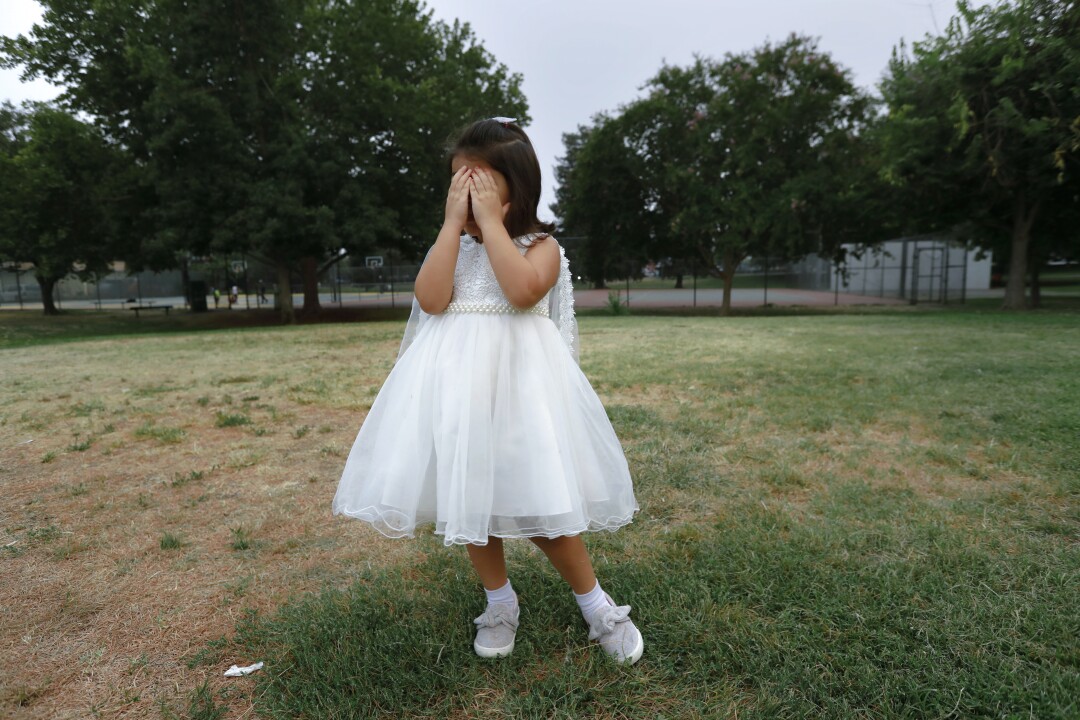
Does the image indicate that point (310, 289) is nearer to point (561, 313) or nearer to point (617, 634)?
point (561, 313)

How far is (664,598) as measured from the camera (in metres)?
2.13

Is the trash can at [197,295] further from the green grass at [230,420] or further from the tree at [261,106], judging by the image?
the green grass at [230,420]

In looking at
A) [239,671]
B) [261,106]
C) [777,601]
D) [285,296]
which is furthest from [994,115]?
[285,296]

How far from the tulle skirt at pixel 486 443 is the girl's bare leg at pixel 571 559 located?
0.29 feet

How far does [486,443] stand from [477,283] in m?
0.46

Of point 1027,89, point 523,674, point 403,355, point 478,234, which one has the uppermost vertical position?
point 1027,89

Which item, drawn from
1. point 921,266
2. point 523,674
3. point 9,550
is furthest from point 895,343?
point 921,266

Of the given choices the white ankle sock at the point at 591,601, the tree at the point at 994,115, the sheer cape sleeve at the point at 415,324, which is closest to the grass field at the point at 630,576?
the white ankle sock at the point at 591,601

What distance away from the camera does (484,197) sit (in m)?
1.73

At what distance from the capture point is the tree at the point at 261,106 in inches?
606

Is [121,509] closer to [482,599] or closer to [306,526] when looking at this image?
[306,526]

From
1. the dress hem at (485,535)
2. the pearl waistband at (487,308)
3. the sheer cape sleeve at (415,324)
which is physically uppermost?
the pearl waistband at (487,308)

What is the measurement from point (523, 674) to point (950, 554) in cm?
165

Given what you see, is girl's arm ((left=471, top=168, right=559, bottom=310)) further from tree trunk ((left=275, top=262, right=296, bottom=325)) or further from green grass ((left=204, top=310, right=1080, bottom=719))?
tree trunk ((left=275, top=262, right=296, bottom=325))
